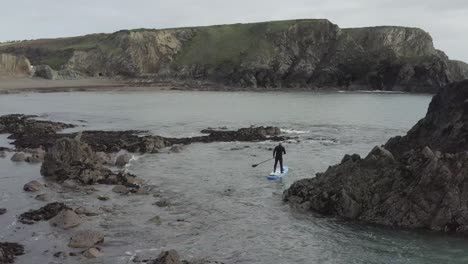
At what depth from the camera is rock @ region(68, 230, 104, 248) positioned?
22.0 m

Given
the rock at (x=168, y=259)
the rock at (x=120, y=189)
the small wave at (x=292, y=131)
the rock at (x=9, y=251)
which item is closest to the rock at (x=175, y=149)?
the rock at (x=120, y=189)

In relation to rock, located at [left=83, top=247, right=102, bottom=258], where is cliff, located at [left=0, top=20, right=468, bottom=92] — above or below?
above

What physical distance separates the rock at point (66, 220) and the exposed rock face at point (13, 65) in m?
142

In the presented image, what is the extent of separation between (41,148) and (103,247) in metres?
26.5

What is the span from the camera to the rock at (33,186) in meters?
31.7

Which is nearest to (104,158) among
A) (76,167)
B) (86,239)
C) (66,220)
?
(76,167)

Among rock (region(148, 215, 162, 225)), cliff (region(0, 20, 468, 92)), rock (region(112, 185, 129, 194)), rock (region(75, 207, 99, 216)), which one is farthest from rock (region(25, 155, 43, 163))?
cliff (region(0, 20, 468, 92))

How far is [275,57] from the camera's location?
165750 millimetres

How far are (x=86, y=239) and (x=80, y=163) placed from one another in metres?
14.6

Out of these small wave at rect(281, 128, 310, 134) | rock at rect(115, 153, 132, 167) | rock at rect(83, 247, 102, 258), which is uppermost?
small wave at rect(281, 128, 310, 134)

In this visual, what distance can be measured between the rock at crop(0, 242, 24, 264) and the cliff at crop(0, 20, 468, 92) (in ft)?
425

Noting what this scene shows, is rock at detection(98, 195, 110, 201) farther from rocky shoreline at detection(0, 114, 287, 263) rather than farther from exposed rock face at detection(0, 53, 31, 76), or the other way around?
exposed rock face at detection(0, 53, 31, 76)

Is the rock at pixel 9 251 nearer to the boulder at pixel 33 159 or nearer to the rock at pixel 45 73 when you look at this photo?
the boulder at pixel 33 159

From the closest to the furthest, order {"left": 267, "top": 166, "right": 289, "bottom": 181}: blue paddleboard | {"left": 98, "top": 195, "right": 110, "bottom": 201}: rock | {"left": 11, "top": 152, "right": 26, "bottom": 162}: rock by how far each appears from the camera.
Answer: {"left": 98, "top": 195, "right": 110, "bottom": 201}: rock, {"left": 267, "top": 166, "right": 289, "bottom": 181}: blue paddleboard, {"left": 11, "top": 152, "right": 26, "bottom": 162}: rock
